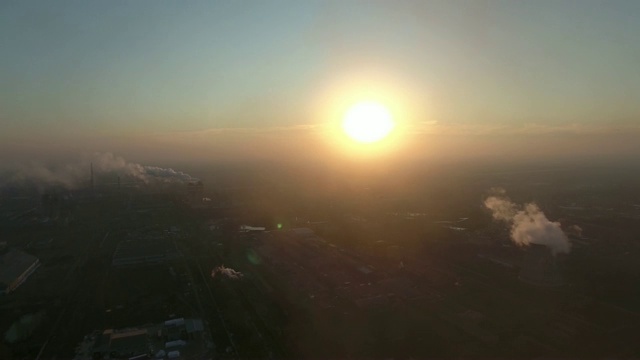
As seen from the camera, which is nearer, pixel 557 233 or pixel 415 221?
pixel 557 233

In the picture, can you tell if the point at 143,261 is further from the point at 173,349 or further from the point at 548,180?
the point at 548,180

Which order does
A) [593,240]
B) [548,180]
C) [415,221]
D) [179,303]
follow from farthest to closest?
[548,180]
[415,221]
[593,240]
[179,303]

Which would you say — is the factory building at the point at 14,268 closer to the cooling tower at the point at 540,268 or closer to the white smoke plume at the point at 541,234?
the cooling tower at the point at 540,268

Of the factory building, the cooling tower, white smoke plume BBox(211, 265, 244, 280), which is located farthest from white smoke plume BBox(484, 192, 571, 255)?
the factory building

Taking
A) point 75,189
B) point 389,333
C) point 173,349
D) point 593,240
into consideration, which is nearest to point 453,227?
point 593,240

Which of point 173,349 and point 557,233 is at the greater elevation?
point 557,233

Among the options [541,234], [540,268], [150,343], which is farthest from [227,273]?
[541,234]
